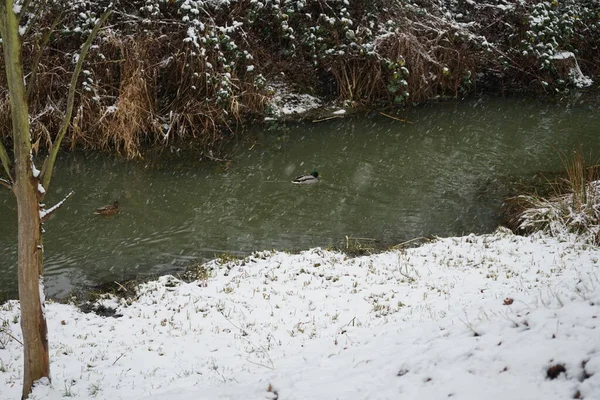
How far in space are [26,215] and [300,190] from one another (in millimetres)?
7364

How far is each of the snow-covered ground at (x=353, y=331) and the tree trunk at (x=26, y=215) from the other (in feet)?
1.23

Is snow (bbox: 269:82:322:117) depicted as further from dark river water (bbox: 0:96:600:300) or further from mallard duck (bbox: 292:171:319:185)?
mallard duck (bbox: 292:171:319:185)

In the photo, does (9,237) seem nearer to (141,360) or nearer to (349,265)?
(141,360)

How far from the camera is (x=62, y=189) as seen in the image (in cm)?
1153

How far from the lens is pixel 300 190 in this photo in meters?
11.3

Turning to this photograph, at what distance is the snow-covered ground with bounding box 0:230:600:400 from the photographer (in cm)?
352

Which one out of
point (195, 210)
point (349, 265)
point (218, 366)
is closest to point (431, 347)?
point (218, 366)

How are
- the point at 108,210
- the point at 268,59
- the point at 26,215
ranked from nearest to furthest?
1. the point at 26,215
2. the point at 108,210
3. the point at 268,59

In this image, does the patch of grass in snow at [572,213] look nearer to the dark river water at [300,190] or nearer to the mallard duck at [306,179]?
the dark river water at [300,190]

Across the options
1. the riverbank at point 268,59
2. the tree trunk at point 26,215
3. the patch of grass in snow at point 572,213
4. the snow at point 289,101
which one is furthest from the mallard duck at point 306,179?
the tree trunk at point 26,215

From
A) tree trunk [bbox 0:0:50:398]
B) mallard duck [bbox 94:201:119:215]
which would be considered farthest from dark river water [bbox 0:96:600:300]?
tree trunk [bbox 0:0:50:398]

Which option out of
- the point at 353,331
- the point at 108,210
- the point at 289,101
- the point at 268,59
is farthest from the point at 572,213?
the point at 268,59

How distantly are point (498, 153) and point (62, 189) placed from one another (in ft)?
31.8

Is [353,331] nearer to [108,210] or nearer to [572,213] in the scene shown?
[572,213]
